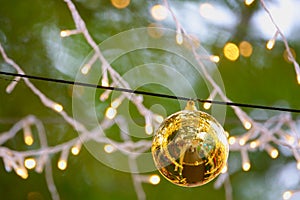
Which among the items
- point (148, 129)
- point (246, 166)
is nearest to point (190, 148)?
point (148, 129)

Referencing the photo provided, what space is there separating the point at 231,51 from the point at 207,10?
0.66ft

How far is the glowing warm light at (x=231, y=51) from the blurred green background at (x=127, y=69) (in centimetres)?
2

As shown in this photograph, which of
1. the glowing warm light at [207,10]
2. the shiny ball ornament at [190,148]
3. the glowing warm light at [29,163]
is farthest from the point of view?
the glowing warm light at [207,10]

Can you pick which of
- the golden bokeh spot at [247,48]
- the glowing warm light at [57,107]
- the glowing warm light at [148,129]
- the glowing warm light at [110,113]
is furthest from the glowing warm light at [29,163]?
the golden bokeh spot at [247,48]

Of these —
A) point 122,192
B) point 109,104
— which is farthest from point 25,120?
point 122,192

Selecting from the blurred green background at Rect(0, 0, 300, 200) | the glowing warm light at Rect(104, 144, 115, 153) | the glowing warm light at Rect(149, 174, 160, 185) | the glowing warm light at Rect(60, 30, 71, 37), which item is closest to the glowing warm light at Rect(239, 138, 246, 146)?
the blurred green background at Rect(0, 0, 300, 200)

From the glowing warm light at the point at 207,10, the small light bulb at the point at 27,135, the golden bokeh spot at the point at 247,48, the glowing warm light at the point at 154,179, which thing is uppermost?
the glowing warm light at the point at 207,10

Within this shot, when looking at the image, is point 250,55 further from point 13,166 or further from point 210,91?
point 13,166

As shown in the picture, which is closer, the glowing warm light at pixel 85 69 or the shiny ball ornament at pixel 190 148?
the shiny ball ornament at pixel 190 148

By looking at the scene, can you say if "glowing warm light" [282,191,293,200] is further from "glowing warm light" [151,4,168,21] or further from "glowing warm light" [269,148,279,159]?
"glowing warm light" [151,4,168,21]

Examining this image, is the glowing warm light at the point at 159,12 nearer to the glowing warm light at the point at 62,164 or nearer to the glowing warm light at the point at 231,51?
the glowing warm light at the point at 231,51

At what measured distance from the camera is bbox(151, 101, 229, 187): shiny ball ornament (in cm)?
129

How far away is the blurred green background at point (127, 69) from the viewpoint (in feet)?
7.59

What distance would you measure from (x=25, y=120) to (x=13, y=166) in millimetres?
191
